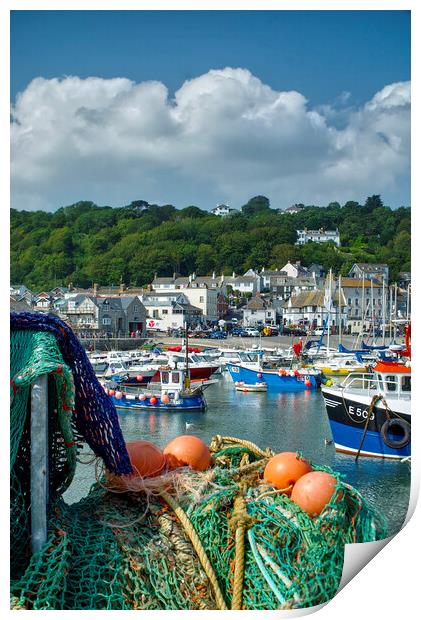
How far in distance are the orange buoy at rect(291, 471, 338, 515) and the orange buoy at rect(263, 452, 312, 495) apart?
119mm

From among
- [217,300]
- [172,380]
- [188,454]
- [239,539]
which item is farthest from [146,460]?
[217,300]

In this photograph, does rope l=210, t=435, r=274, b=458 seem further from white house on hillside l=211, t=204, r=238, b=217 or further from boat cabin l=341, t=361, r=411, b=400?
white house on hillside l=211, t=204, r=238, b=217

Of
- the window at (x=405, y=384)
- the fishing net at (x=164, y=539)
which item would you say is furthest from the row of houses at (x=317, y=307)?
the fishing net at (x=164, y=539)

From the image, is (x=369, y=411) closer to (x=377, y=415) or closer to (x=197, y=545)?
(x=377, y=415)

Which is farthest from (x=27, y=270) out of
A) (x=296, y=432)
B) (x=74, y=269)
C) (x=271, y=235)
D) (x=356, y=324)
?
(x=271, y=235)

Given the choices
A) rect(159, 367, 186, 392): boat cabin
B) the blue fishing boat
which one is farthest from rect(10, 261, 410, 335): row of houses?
the blue fishing boat

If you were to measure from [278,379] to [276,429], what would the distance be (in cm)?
740

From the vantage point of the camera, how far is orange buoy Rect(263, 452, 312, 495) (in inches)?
147

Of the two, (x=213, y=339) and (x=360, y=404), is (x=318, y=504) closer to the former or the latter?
(x=360, y=404)

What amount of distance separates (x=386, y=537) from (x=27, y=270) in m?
35.4

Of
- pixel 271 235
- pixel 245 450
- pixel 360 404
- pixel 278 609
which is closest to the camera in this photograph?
pixel 278 609

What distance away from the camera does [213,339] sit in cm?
3859

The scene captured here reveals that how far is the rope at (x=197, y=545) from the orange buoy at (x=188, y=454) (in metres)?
0.42

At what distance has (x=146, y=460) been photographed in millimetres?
3777
